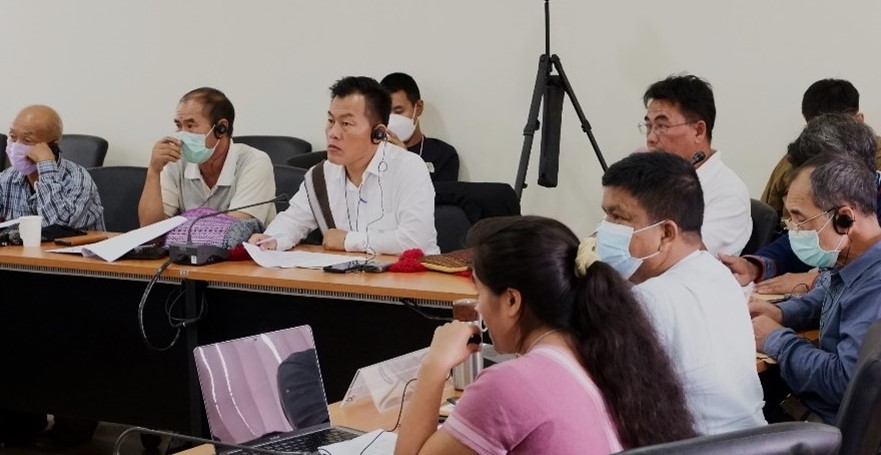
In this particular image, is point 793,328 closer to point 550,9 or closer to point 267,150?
point 550,9

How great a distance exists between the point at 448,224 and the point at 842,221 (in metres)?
1.64

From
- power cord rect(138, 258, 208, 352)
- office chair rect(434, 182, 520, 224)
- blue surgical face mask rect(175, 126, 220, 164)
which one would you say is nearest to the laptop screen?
power cord rect(138, 258, 208, 352)

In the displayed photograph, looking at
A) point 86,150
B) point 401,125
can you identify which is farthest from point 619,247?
point 86,150

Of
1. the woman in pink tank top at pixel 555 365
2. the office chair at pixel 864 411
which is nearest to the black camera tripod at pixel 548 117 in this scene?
the office chair at pixel 864 411

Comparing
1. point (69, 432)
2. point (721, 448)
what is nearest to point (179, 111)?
point (69, 432)

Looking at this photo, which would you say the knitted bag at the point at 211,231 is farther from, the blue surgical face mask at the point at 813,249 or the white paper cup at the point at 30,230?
the blue surgical face mask at the point at 813,249

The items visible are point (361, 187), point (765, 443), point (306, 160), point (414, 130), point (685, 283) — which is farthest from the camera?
point (414, 130)

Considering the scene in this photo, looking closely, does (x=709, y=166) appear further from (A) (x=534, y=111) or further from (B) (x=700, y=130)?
(A) (x=534, y=111)

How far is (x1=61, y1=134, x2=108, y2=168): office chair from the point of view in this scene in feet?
19.7

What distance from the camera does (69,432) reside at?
13.4ft

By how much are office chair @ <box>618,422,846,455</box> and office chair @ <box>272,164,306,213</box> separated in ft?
10.5

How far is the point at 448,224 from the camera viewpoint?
399cm

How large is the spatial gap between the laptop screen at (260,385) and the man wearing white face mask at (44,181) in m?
2.28

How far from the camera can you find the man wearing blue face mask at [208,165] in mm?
4129
